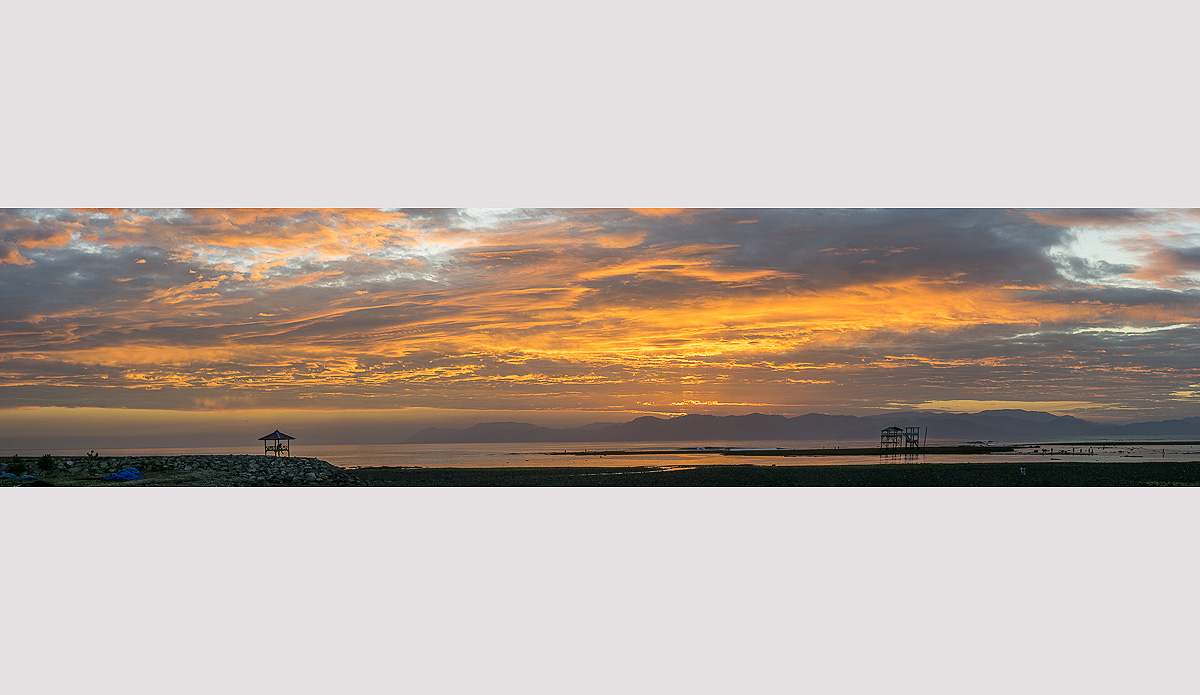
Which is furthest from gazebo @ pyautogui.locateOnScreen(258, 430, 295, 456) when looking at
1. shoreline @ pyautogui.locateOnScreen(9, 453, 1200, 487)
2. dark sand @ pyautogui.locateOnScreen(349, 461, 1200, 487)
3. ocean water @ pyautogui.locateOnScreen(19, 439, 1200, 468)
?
dark sand @ pyautogui.locateOnScreen(349, 461, 1200, 487)

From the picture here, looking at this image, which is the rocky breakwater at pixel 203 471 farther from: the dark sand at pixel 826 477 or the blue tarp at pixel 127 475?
the dark sand at pixel 826 477

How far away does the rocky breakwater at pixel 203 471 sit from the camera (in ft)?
58.1

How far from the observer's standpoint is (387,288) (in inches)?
709

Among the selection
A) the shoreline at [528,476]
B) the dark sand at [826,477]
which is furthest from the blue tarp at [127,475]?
the dark sand at [826,477]

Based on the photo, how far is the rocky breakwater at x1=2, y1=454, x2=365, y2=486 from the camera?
17.7 metres

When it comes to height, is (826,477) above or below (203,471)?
below

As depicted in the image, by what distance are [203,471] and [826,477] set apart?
1617cm

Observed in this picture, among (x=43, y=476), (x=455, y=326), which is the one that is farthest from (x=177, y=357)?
(x=455, y=326)

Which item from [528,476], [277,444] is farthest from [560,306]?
[277,444]

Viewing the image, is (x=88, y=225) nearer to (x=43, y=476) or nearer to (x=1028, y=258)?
(x=43, y=476)

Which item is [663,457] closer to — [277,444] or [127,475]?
[277,444]

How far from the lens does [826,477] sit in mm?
19656

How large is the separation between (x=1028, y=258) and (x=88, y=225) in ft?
70.9

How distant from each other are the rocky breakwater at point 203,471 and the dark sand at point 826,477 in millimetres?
1351
